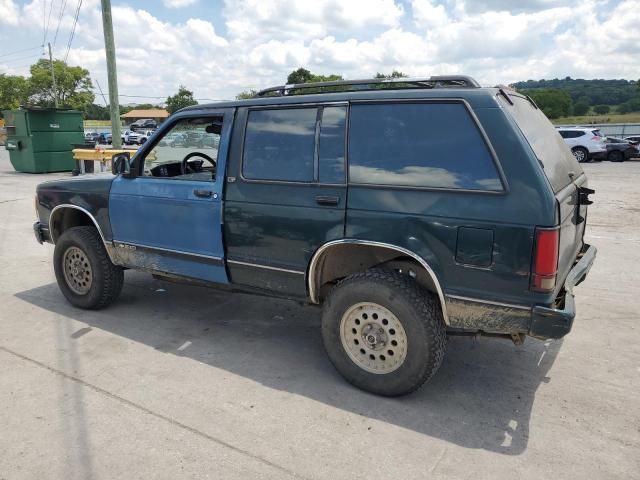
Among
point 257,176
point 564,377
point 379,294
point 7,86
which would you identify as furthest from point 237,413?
point 7,86

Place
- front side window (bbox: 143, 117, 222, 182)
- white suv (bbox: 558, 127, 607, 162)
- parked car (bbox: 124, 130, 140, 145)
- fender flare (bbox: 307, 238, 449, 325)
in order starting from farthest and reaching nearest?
parked car (bbox: 124, 130, 140, 145), white suv (bbox: 558, 127, 607, 162), front side window (bbox: 143, 117, 222, 182), fender flare (bbox: 307, 238, 449, 325)

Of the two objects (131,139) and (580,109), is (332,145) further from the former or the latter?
(580,109)

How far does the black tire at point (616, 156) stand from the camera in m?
25.2

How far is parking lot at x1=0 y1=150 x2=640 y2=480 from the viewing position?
2785 millimetres

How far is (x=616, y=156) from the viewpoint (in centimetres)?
2531

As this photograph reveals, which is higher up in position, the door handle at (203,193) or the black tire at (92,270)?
the door handle at (203,193)

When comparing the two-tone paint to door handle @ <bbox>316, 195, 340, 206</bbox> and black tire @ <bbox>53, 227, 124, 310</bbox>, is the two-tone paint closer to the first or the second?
door handle @ <bbox>316, 195, 340, 206</bbox>

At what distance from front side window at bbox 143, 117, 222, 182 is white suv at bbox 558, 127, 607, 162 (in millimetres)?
22823

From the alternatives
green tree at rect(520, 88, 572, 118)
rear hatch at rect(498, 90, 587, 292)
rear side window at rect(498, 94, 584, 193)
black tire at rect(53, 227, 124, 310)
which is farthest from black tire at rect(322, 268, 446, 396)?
green tree at rect(520, 88, 572, 118)

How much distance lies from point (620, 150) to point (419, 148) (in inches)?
1036

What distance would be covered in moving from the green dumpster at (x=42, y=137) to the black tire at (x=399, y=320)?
649 inches

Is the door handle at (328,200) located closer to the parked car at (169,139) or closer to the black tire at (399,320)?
the black tire at (399,320)

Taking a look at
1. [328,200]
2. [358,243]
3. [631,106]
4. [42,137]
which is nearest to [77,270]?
[328,200]

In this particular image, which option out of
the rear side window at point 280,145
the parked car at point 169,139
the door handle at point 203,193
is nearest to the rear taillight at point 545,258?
the rear side window at point 280,145
